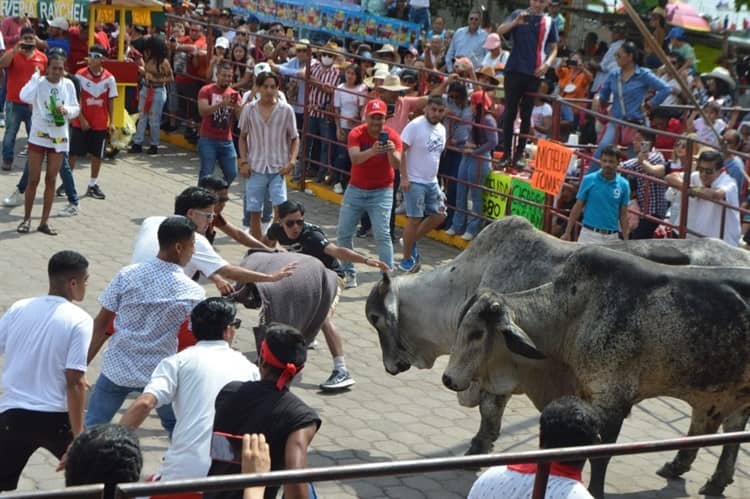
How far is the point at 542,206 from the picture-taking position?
12.9 metres

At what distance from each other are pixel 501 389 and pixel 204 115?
733 cm

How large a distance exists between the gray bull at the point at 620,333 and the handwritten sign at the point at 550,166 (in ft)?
17.5

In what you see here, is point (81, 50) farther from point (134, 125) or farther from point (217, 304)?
point (217, 304)

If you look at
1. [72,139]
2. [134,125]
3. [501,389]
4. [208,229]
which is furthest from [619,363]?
[134,125]

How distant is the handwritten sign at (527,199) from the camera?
13102mm

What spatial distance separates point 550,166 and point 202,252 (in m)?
6.07

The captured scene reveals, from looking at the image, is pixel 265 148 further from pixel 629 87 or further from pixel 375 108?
pixel 629 87

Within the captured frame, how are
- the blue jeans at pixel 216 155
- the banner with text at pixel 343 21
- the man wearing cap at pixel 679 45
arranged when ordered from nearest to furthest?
the blue jeans at pixel 216 155 < the man wearing cap at pixel 679 45 < the banner with text at pixel 343 21

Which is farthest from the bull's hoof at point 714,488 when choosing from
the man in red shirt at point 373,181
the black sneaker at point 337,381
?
the man in red shirt at point 373,181

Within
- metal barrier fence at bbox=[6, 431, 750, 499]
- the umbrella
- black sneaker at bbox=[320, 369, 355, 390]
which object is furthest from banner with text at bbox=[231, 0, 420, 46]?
metal barrier fence at bbox=[6, 431, 750, 499]

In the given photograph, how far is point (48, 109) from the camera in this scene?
1255 cm

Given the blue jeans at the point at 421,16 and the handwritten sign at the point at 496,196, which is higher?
the blue jeans at the point at 421,16

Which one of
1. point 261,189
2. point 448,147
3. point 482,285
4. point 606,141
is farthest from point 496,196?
point 482,285

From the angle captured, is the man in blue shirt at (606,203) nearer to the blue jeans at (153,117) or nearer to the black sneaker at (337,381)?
the black sneaker at (337,381)
